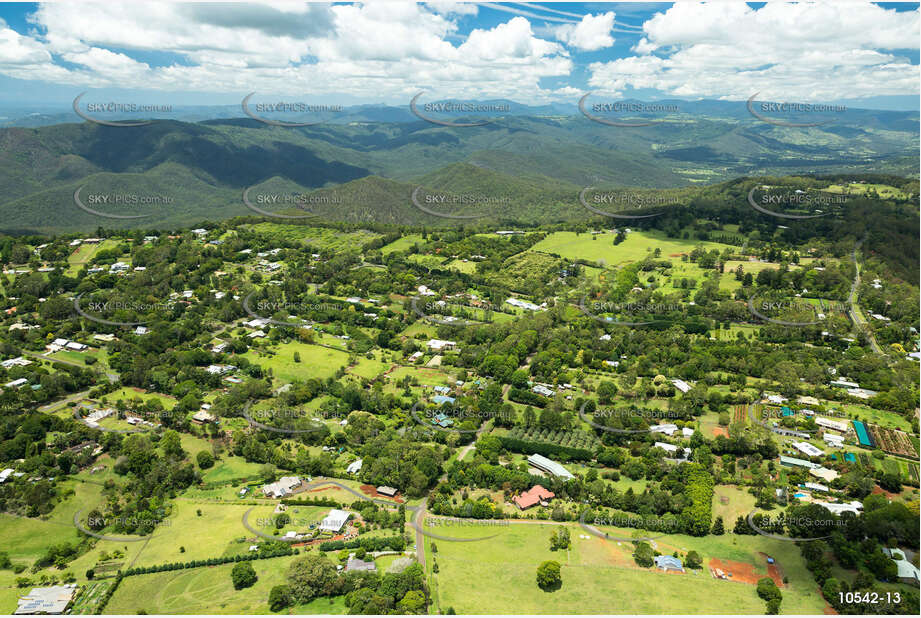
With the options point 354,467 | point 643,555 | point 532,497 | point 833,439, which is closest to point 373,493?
point 354,467

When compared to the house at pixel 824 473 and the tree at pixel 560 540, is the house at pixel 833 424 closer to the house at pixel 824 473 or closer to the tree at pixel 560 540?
the house at pixel 824 473

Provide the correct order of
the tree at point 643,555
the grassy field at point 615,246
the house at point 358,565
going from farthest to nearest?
the grassy field at point 615,246
the tree at point 643,555
the house at point 358,565

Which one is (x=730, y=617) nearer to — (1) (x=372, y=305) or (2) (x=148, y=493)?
(2) (x=148, y=493)

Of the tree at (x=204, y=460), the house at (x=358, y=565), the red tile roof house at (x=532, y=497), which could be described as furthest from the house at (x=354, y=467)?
the red tile roof house at (x=532, y=497)

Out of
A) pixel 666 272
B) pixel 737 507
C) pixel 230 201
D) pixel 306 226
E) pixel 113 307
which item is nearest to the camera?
pixel 737 507

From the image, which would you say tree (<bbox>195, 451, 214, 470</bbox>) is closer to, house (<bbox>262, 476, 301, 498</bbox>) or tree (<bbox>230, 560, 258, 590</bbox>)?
house (<bbox>262, 476, 301, 498</bbox>)

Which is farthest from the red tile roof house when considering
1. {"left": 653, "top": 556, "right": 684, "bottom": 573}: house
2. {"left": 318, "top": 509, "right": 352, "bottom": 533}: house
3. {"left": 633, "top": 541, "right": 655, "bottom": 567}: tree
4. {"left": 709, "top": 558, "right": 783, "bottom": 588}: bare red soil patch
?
{"left": 318, "top": 509, "right": 352, "bottom": 533}: house

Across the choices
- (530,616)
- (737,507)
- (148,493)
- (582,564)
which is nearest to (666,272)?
(737,507)
